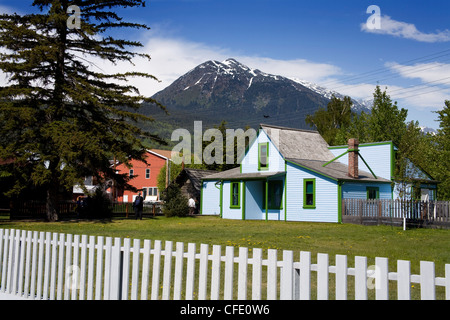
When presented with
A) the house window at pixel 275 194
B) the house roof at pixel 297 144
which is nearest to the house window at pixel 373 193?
the house roof at pixel 297 144

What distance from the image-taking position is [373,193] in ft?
109

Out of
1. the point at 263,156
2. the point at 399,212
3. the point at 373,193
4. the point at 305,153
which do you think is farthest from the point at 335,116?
the point at 399,212

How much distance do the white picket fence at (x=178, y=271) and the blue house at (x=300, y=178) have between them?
22912mm

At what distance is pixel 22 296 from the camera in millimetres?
7477

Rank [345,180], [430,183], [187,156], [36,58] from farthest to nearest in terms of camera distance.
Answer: [187,156], [430,183], [345,180], [36,58]

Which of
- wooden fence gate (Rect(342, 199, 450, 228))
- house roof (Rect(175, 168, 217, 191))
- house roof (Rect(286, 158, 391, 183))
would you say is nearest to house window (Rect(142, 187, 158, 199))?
house roof (Rect(175, 168, 217, 191))

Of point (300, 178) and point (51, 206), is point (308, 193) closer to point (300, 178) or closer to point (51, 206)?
point (300, 178)

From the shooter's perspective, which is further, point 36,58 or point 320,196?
point 320,196

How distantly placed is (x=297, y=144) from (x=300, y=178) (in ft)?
16.0

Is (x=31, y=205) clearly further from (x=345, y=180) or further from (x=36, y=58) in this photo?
(x=345, y=180)

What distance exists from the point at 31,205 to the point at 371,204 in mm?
23459

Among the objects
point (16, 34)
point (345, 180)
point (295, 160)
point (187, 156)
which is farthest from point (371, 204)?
Result: point (187, 156)

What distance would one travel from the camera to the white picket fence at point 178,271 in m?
4.25

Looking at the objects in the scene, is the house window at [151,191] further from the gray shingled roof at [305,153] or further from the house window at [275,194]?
the house window at [275,194]
